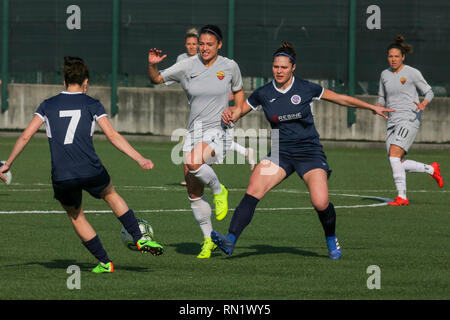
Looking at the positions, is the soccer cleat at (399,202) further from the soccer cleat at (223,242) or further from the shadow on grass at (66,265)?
the shadow on grass at (66,265)

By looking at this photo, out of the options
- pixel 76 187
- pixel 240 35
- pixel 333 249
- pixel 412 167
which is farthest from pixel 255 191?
pixel 240 35

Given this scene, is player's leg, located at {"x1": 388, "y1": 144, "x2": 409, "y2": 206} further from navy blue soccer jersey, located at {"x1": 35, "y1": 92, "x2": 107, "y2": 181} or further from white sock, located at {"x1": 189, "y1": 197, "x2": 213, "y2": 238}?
navy blue soccer jersey, located at {"x1": 35, "y1": 92, "x2": 107, "y2": 181}

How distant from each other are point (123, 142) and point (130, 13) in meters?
19.7

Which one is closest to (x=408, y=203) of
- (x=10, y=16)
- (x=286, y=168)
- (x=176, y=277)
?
(x=286, y=168)

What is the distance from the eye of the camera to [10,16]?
28953mm

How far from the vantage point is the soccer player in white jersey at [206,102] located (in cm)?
1055

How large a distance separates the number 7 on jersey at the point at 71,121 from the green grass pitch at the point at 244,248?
1183mm

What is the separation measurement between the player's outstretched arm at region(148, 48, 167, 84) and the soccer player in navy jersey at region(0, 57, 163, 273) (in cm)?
154

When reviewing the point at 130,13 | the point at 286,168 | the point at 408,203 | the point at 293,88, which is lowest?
the point at 408,203

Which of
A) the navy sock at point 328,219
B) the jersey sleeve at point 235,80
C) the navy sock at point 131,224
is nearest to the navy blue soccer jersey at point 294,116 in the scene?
the jersey sleeve at point 235,80

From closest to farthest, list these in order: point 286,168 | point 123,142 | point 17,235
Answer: point 123,142 < point 286,168 < point 17,235

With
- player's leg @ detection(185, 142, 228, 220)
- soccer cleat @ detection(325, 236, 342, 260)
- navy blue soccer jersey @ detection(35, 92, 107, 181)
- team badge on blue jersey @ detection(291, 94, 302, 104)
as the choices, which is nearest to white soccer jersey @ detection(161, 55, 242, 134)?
player's leg @ detection(185, 142, 228, 220)

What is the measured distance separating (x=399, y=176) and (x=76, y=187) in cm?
774
